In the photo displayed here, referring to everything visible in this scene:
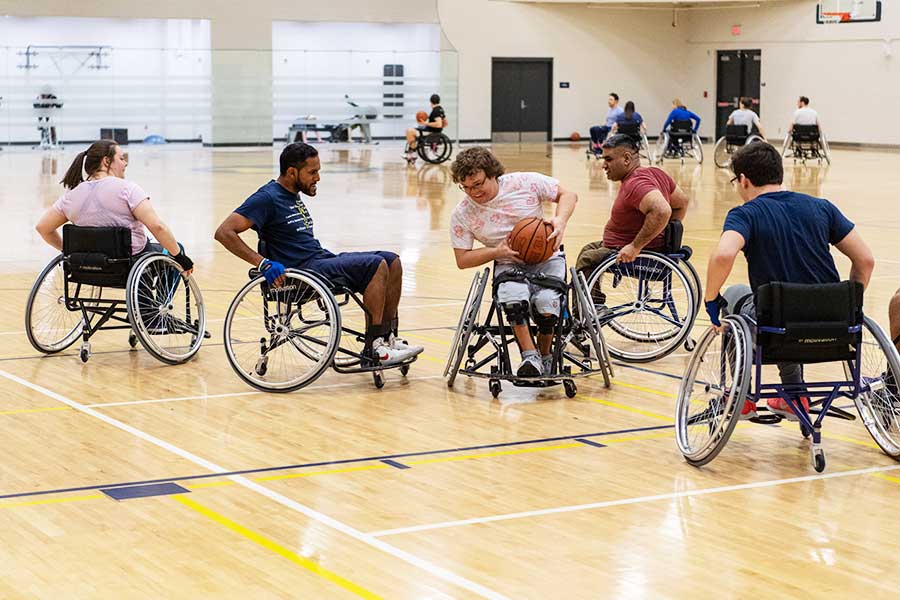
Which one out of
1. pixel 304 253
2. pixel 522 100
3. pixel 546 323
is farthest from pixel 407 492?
pixel 522 100

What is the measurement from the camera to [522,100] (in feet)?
108

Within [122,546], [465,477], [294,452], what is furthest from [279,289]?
[122,546]

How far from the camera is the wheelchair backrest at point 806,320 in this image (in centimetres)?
460

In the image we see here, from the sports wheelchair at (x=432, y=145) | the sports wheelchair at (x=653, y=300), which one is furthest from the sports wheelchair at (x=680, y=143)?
the sports wheelchair at (x=653, y=300)

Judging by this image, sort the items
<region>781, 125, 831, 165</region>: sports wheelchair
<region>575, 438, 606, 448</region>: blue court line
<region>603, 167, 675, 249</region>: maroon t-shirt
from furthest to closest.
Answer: <region>781, 125, 831, 165</region>: sports wheelchair, <region>603, 167, 675, 249</region>: maroon t-shirt, <region>575, 438, 606, 448</region>: blue court line

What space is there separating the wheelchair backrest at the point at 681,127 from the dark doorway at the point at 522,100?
8084mm

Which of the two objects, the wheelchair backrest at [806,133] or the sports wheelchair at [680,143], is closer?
the wheelchair backrest at [806,133]

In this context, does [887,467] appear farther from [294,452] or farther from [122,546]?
[122,546]

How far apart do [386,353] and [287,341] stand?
47cm

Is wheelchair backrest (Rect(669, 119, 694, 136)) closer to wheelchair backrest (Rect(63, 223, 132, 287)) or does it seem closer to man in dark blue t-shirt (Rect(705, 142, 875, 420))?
wheelchair backrest (Rect(63, 223, 132, 287))

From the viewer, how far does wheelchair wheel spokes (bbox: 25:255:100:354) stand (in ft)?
22.4

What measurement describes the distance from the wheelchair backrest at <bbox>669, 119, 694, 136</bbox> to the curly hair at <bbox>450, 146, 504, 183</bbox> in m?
19.3

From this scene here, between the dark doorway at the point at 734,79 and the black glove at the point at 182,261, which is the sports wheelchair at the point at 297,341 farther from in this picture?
the dark doorway at the point at 734,79

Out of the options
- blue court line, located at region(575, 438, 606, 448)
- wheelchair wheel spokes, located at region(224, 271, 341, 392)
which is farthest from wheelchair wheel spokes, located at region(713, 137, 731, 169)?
blue court line, located at region(575, 438, 606, 448)
